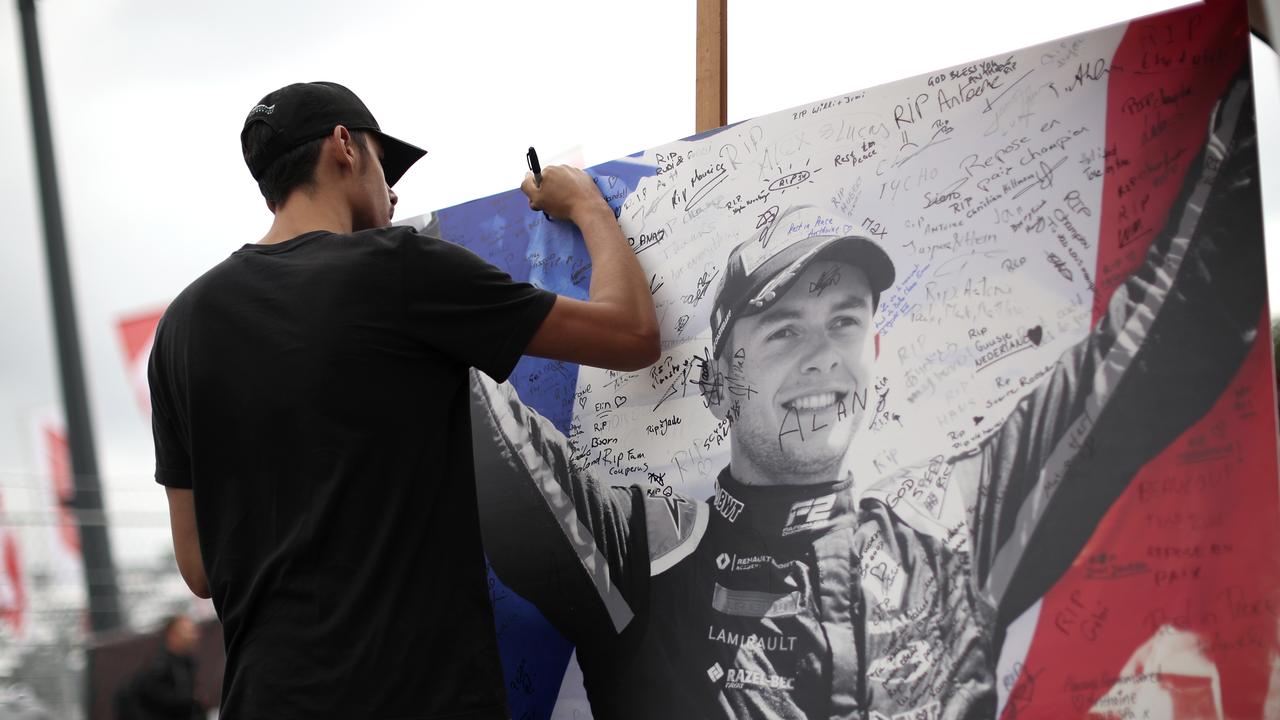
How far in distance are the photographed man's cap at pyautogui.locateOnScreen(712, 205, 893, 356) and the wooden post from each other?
1.24 ft

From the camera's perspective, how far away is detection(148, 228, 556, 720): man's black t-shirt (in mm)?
1549

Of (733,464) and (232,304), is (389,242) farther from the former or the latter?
(733,464)

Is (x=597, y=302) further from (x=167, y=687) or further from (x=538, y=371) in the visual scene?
(x=167, y=687)

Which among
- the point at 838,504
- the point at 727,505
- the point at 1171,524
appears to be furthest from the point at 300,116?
the point at 1171,524

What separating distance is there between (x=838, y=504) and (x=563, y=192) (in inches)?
Result: 33.5

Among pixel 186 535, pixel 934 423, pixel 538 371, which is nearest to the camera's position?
pixel 934 423

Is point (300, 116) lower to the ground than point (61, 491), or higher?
higher

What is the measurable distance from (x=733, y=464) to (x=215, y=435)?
2.86 feet

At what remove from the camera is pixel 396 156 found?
6.45 feet

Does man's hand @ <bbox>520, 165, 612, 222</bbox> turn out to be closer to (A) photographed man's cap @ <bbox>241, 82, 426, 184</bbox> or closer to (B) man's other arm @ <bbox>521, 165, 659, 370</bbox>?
(B) man's other arm @ <bbox>521, 165, 659, 370</bbox>

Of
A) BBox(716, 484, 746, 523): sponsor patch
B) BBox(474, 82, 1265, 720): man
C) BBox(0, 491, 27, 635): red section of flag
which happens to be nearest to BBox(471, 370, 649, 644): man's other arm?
BBox(474, 82, 1265, 720): man

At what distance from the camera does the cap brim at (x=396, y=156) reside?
1926mm

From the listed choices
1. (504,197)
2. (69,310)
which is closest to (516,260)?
(504,197)

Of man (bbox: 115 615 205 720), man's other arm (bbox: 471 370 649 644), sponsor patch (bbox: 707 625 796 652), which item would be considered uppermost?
man's other arm (bbox: 471 370 649 644)
